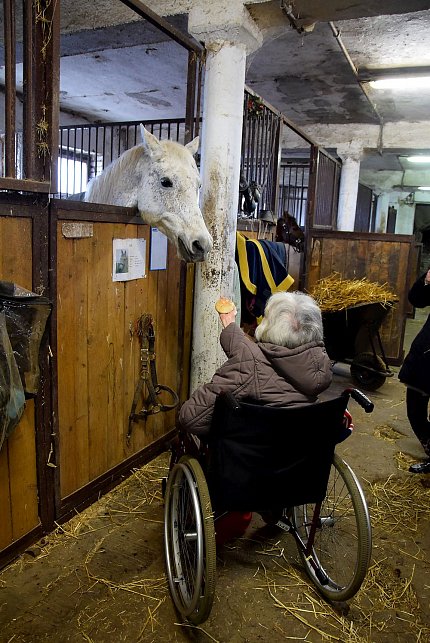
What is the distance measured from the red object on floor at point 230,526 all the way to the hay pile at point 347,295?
2.67 m

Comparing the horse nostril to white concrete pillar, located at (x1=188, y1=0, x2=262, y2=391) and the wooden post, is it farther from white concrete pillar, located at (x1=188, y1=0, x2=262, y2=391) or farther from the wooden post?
the wooden post

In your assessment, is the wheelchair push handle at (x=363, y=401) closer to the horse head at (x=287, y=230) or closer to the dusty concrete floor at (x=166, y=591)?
the dusty concrete floor at (x=166, y=591)

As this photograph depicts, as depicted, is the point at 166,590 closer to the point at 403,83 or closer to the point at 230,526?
the point at 230,526

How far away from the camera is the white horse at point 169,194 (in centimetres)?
236

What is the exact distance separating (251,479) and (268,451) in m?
0.12

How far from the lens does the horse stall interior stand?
1.75 metres

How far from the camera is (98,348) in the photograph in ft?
7.41

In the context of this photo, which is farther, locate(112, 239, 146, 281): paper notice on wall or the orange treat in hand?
locate(112, 239, 146, 281): paper notice on wall

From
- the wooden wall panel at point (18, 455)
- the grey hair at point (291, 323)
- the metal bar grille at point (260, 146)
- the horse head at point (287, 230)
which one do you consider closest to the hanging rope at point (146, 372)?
the wooden wall panel at point (18, 455)

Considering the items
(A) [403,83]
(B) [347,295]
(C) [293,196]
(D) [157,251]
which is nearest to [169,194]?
(D) [157,251]

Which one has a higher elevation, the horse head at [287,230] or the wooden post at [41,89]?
the wooden post at [41,89]

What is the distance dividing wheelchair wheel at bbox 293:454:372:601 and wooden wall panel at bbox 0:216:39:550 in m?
1.12

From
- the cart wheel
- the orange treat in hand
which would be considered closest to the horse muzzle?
the orange treat in hand

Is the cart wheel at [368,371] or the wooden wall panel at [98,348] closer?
the wooden wall panel at [98,348]
